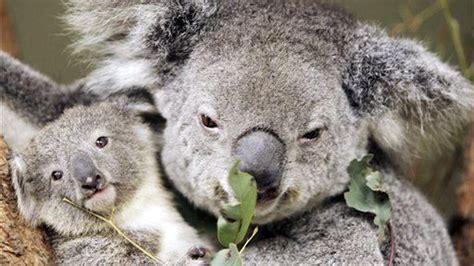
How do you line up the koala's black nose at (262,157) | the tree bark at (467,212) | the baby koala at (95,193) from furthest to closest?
the tree bark at (467,212), the baby koala at (95,193), the koala's black nose at (262,157)

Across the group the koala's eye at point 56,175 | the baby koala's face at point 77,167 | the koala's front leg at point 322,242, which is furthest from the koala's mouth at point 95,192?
the koala's front leg at point 322,242

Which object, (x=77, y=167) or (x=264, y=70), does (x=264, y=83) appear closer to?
(x=264, y=70)

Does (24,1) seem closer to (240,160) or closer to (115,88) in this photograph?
(115,88)

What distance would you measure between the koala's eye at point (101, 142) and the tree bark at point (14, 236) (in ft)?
1.05

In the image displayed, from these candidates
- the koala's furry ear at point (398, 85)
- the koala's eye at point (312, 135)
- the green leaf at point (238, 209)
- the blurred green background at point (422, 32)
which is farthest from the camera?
the blurred green background at point (422, 32)

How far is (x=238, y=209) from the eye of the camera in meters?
2.40

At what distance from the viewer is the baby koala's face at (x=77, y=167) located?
2.54 meters

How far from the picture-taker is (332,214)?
2871 millimetres

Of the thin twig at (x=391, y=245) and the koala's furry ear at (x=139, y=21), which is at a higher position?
the koala's furry ear at (x=139, y=21)

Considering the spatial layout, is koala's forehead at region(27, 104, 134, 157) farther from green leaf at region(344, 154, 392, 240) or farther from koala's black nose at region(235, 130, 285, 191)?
green leaf at region(344, 154, 392, 240)

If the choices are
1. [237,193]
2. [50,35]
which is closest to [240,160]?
[237,193]

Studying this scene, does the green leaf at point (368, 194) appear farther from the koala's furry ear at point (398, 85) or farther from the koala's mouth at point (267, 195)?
the koala's mouth at point (267, 195)

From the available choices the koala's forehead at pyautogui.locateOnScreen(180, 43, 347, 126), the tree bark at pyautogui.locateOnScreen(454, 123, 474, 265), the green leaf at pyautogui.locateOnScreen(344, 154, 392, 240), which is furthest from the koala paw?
the tree bark at pyautogui.locateOnScreen(454, 123, 474, 265)

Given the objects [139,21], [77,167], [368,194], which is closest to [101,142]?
[77,167]
